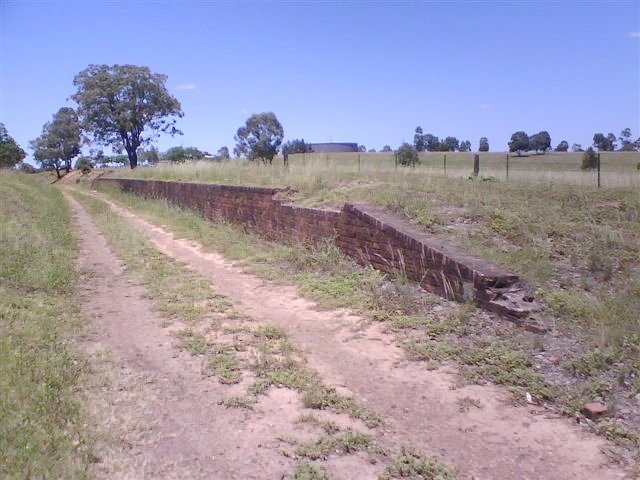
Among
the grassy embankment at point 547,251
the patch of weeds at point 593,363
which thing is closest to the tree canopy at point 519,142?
the grassy embankment at point 547,251

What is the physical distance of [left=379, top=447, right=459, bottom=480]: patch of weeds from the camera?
3.29 meters

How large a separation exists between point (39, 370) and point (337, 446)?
2196mm

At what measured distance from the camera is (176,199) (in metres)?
18.7

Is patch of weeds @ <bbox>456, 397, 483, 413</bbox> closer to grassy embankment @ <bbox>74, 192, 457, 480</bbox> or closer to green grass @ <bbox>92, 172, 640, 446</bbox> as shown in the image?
green grass @ <bbox>92, 172, 640, 446</bbox>

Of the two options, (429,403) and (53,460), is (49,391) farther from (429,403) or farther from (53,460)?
(429,403)

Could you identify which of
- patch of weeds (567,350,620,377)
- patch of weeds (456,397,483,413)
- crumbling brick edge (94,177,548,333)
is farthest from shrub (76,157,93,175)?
patch of weeds (567,350,620,377)

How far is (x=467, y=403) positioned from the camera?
14.0ft

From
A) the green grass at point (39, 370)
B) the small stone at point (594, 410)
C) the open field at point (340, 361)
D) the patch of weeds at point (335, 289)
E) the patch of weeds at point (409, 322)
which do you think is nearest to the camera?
the green grass at point (39, 370)

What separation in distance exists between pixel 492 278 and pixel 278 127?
42758 mm

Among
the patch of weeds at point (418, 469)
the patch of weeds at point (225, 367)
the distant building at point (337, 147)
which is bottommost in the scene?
the patch of weeds at point (418, 469)

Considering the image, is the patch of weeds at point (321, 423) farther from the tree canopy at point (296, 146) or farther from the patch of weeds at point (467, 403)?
the tree canopy at point (296, 146)

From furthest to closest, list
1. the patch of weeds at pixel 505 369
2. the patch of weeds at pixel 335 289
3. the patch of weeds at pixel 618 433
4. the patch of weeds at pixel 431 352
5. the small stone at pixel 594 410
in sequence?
the patch of weeds at pixel 335 289, the patch of weeds at pixel 431 352, the patch of weeds at pixel 505 369, the small stone at pixel 594 410, the patch of weeds at pixel 618 433

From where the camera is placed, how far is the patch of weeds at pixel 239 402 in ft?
13.6

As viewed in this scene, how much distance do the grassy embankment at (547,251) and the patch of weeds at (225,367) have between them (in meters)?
1.62
